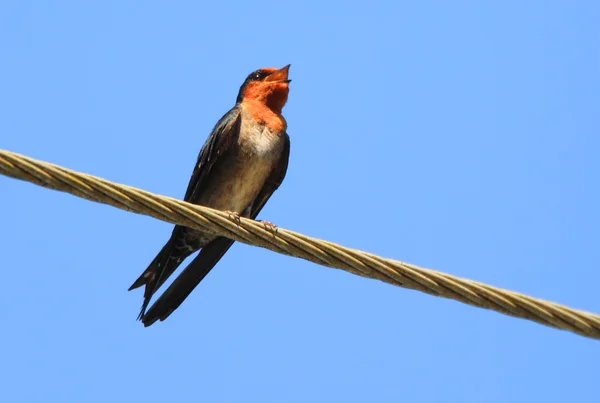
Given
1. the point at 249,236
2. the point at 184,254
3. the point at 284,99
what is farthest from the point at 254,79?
the point at 249,236

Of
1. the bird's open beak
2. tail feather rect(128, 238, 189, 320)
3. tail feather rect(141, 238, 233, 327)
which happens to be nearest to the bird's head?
the bird's open beak

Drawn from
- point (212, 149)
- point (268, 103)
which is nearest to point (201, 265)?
point (212, 149)

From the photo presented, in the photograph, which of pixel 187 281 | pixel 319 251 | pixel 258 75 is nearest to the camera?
pixel 319 251

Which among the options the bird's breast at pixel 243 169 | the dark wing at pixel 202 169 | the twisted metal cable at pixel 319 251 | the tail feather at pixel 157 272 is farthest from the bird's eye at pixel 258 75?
the twisted metal cable at pixel 319 251

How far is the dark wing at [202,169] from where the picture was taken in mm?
7715

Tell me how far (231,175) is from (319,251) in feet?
12.2

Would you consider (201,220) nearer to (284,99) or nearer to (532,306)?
(532,306)

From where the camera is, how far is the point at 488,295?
13.9 ft

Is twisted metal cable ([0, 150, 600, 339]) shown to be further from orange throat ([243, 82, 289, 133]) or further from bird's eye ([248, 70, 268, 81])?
bird's eye ([248, 70, 268, 81])

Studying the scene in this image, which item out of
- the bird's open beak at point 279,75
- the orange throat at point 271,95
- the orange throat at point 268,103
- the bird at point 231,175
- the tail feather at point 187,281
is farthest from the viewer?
the bird's open beak at point 279,75

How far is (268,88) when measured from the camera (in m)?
9.02

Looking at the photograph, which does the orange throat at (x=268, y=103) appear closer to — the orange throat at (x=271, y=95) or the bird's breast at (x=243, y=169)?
the orange throat at (x=271, y=95)

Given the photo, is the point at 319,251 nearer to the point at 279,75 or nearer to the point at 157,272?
the point at 157,272

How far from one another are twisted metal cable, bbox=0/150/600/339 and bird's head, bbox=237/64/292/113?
4218mm
